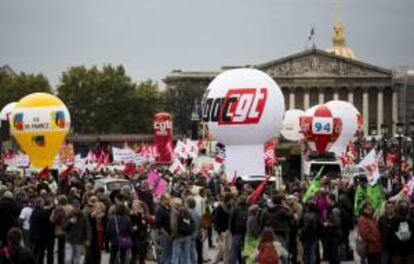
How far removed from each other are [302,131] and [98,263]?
134 feet

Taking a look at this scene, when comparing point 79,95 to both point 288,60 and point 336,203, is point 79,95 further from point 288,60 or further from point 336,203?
point 336,203

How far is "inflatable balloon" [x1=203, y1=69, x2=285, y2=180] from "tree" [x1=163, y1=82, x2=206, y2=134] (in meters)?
90.0

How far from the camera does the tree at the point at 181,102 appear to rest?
5167 inches

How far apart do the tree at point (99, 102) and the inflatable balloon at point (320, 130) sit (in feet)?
223

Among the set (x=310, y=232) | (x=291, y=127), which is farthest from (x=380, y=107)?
(x=310, y=232)

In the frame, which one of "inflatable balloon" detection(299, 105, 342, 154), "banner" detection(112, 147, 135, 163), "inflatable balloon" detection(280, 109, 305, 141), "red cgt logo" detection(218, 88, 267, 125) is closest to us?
"red cgt logo" detection(218, 88, 267, 125)

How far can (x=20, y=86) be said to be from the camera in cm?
12256

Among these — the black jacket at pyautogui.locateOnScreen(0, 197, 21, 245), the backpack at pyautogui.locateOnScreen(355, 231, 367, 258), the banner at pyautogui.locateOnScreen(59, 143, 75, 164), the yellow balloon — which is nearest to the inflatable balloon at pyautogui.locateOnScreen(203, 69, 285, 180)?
the yellow balloon

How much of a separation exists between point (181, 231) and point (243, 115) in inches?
768

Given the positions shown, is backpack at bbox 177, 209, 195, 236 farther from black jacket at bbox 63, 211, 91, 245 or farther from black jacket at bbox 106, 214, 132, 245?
black jacket at bbox 63, 211, 91, 245

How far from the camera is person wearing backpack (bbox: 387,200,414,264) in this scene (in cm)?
1855

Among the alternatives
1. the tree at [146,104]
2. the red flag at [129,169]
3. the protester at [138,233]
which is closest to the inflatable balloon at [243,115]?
the red flag at [129,169]

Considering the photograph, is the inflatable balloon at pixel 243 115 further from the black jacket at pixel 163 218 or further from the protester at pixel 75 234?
the protester at pixel 75 234

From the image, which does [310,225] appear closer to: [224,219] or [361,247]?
[361,247]
